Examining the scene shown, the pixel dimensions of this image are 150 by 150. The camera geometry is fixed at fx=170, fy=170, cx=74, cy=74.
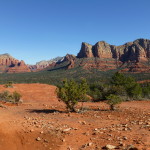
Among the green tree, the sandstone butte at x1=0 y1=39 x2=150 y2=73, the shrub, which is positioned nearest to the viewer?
the green tree

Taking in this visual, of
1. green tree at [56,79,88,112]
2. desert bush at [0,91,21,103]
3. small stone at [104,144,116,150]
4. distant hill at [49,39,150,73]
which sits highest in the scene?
distant hill at [49,39,150,73]

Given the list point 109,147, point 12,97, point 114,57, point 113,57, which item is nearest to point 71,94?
point 109,147

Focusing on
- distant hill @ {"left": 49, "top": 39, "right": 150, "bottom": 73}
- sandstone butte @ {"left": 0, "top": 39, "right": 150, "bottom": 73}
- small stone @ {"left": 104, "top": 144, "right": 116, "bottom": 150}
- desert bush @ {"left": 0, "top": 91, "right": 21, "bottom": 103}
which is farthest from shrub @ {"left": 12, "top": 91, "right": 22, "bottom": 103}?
sandstone butte @ {"left": 0, "top": 39, "right": 150, "bottom": 73}

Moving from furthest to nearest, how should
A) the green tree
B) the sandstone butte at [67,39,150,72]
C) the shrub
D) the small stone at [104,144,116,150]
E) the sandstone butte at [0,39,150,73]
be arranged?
1. the sandstone butte at [67,39,150,72]
2. the sandstone butte at [0,39,150,73]
3. the shrub
4. the green tree
5. the small stone at [104,144,116,150]

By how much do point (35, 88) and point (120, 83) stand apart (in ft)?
73.1

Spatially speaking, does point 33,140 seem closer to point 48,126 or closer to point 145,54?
point 48,126

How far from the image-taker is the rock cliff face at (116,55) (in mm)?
160425

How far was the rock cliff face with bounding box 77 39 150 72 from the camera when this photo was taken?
160m

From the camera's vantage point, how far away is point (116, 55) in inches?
7598

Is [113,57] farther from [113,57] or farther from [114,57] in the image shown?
[114,57]

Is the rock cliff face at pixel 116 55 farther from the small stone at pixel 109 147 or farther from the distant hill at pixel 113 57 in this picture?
the small stone at pixel 109 147

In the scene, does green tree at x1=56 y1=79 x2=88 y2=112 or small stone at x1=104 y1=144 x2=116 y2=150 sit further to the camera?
green tree at x1=56 y1=79 x2=88 y2=112

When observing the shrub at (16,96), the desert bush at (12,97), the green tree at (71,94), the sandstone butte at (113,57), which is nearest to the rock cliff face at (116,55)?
the sandstone butte at (113,57)

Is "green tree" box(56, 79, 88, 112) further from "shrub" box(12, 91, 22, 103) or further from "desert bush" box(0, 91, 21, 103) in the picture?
"desert bush" box(0, 91, 21, 103)
